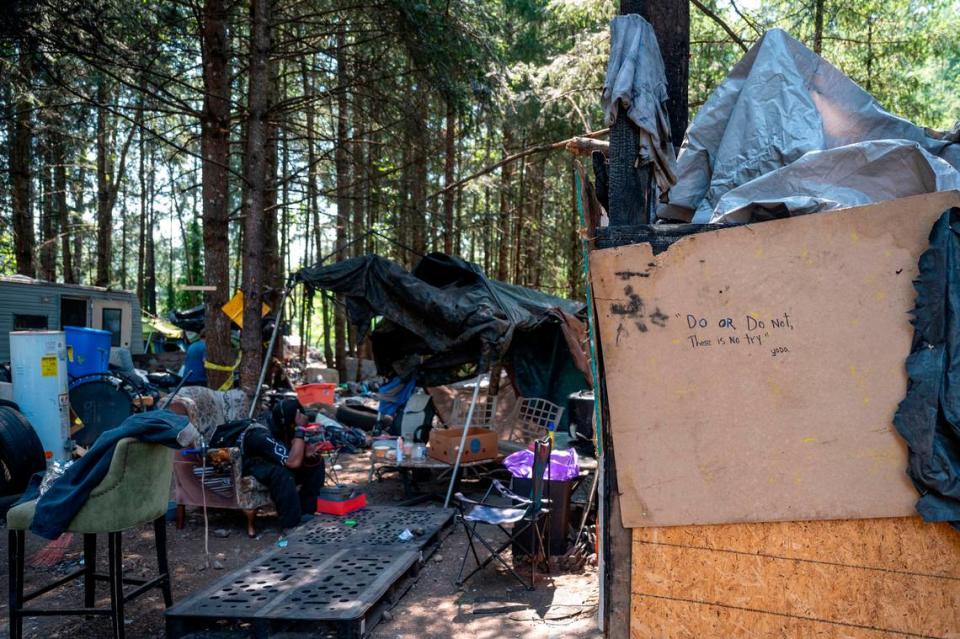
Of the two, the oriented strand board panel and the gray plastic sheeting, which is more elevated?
the gray plastic sheeting

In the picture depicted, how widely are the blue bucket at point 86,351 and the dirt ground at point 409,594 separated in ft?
18.7

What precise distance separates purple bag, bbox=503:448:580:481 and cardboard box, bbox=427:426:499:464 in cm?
160

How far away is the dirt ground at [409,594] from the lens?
15.1 feet

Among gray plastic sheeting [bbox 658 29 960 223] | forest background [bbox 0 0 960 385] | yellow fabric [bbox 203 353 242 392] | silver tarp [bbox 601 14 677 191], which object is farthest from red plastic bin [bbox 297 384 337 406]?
silver tarp [bbox 601 14 677 191]

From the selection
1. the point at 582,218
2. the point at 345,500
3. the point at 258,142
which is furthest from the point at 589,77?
the point at 582,218

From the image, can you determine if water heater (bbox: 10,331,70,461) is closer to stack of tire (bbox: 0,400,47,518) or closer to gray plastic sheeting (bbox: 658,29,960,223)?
stack of tire (bbox: 0,400,47,518)

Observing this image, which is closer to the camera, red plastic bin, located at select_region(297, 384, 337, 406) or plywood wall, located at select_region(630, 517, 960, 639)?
plywood wall, located at select_region(630, 517, 960, 639)

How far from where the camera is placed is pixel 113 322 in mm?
14664

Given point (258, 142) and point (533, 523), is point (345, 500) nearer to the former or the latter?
point (533, 523)

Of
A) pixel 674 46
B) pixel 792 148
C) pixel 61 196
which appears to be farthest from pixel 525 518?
pixel 61 196

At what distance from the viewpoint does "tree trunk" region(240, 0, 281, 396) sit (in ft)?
29.7

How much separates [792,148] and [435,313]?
17.5ft

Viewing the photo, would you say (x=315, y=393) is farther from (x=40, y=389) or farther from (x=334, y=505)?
(x=334, y=505)

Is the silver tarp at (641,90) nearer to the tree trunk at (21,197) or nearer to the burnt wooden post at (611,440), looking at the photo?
the burnt wooden post at (611,440)
